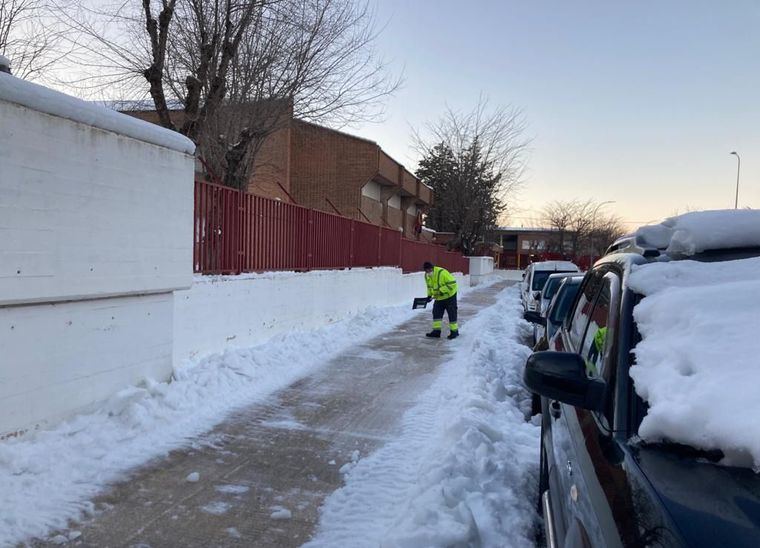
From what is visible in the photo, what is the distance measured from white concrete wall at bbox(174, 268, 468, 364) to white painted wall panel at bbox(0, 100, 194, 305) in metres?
0.90

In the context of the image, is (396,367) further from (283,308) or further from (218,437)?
(218,437)

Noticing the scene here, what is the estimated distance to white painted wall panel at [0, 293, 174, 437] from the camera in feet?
14.4

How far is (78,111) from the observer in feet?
16.1

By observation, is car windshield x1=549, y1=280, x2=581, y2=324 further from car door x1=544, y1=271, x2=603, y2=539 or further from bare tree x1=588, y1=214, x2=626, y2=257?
bare tree x1=588, y1=214, x2=626, y2=257

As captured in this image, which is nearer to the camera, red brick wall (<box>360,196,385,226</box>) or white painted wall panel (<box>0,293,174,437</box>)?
white painted wall panel (<box>0,293,174,437</box>)

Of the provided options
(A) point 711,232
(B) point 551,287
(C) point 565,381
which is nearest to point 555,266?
(B) point 551,287

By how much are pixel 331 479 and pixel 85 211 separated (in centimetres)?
309

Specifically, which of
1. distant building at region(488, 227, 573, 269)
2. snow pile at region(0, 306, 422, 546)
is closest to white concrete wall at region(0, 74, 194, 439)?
snow pile at region(0, 306, 422, 546)

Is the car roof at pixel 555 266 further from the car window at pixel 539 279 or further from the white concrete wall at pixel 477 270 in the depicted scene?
the white concrete wall at pixel 477 270

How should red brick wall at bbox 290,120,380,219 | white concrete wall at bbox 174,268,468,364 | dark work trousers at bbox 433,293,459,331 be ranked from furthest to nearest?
red brick wall at bbox 290,120,380,219, dark work trousers at bbox 433,293,459,331, white concrete wall at bbox 174,268,468,364

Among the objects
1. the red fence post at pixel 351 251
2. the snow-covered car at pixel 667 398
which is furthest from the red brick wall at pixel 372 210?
the snow-covered car at pixel 667 398

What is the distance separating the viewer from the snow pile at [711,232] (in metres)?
2.41

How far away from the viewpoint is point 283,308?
9.83 m

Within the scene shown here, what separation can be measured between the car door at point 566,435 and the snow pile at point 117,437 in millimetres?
2202
